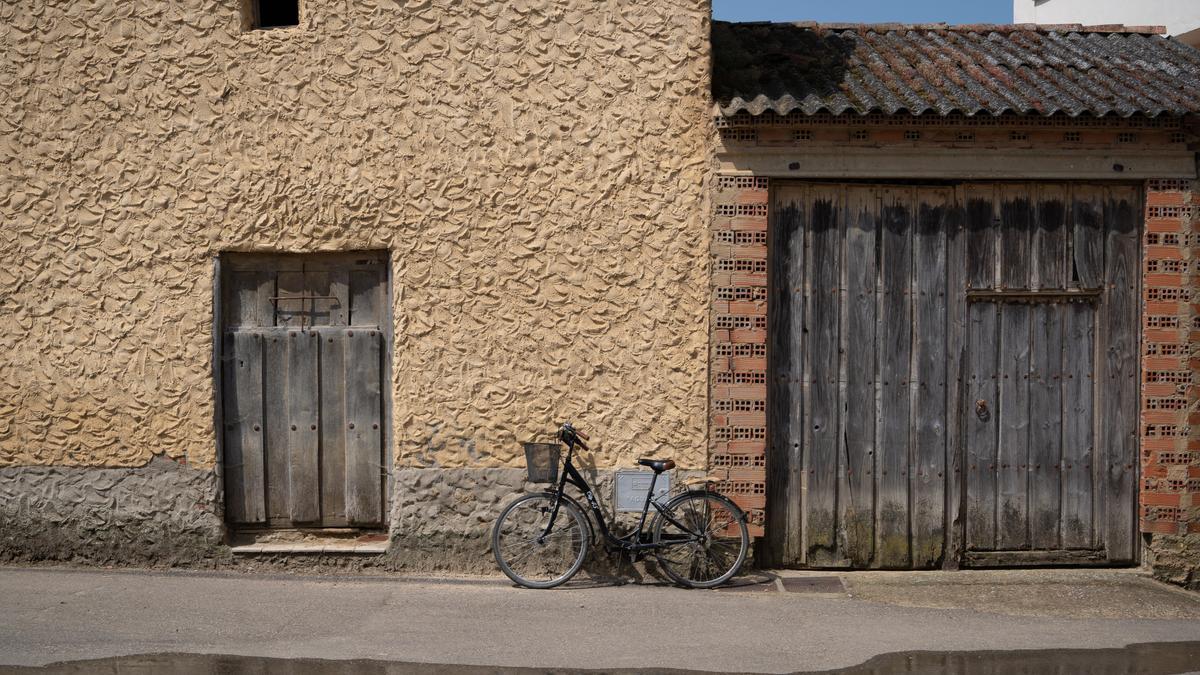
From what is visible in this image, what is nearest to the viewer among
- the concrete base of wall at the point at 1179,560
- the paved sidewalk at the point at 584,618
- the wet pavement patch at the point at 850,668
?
the wet pavement patch at the point at 850,668

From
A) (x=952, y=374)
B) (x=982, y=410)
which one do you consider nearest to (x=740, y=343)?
(x=952, y=374)

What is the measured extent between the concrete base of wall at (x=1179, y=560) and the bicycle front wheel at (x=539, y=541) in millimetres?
3894

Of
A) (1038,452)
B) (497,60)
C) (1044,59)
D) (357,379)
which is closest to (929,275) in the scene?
(1038,452)

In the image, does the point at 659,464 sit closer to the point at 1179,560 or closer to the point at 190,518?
the point at 190,518

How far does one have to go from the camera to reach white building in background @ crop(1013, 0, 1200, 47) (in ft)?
33.9

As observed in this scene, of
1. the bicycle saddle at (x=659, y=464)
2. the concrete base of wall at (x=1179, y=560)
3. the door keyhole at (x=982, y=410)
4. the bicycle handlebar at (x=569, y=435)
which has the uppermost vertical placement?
the door keyhole at (x=982, y=410)

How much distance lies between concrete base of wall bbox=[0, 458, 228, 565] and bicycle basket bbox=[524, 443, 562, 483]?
228 centimetres

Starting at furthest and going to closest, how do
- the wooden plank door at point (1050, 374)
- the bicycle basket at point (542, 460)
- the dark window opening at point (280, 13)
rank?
the dark window opening at point (280, 13), the wooden plank door at point (1050, 374), the bicycle basket at point (542, 460)

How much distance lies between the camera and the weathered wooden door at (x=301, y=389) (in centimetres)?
716

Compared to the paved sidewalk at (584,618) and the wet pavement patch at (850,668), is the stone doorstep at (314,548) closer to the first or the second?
the paved sidewalk at (584,618)

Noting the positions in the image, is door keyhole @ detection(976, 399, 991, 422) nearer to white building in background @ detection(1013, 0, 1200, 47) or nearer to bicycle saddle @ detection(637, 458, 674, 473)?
bicycle saddle @ detection(637, 458, 674, 473)

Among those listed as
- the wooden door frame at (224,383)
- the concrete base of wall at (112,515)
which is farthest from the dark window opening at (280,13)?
the concrete base of wall at (112,515)

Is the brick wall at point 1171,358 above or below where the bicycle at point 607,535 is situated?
above

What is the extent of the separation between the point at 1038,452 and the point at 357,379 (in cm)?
478
